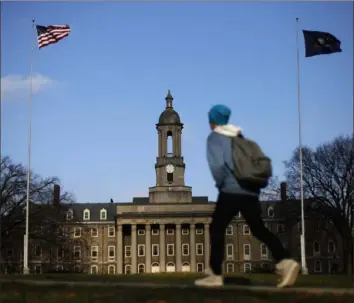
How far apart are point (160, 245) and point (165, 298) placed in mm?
90030

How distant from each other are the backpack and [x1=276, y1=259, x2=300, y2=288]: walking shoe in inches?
38.9

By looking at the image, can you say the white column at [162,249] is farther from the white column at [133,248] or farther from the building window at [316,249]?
the building window at [316,249]

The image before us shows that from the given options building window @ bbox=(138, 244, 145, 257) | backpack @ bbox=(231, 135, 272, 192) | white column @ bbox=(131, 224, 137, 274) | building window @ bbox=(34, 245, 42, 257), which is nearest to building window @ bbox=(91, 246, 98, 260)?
building window @ bbox=(138, 244, 145, 257)

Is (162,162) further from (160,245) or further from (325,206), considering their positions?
(325,206)

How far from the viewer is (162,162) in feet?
320

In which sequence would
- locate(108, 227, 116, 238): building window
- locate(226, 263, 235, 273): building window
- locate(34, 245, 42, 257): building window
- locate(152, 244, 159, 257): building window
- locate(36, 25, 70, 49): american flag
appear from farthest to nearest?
locate(108, 227, 116, 238): building window, locate(226, 263, 235, 273): building window, locate(152, 244, 159, 257): building window, locate(34, 245, 42, 257): building window, locate(36, 25, 70, 49): american flag

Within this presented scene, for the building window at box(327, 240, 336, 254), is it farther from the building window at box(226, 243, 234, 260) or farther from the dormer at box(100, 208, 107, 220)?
the dormer at box(100, 208, 107, 220)

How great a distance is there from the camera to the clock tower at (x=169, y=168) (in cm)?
9744

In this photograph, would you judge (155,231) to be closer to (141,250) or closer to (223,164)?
(141,250)

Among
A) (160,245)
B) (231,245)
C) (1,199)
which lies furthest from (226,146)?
(231,245)

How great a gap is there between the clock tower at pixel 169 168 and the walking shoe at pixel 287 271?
294 ft

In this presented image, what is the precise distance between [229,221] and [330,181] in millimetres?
52569

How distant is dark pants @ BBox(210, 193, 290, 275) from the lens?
7.41 meters

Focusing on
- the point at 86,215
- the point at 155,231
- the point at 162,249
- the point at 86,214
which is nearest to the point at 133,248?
the point at 162,249
